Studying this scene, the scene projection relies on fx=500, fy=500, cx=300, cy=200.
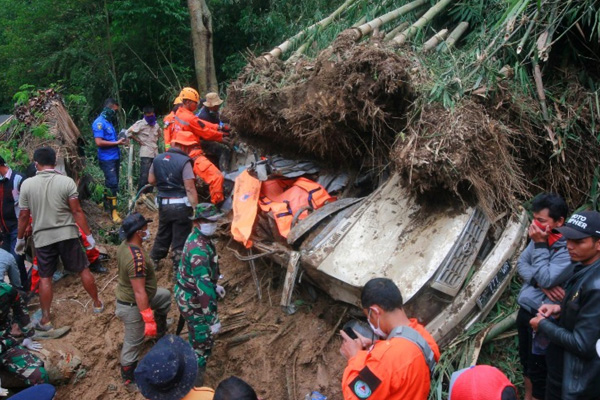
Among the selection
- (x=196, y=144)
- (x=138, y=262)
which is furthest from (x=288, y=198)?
(x=196, y=144)

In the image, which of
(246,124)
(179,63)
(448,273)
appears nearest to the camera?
(448,273)

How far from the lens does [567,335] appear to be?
267cm

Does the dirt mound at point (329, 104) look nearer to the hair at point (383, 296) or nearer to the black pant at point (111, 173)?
the hair at point (383, 296)

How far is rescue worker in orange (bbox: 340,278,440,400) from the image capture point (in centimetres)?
232

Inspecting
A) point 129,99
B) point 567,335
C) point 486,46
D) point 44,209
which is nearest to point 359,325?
point 567,335

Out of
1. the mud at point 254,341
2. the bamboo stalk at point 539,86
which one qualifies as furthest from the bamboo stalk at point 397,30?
the mud at point 254,341

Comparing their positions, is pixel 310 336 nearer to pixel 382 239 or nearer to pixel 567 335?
pixel 382 239

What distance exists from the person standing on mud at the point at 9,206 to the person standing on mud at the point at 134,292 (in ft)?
6.53

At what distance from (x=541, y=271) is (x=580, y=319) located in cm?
63

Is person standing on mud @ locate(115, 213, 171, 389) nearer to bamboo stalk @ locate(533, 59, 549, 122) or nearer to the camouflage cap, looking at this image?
the camouflage cap

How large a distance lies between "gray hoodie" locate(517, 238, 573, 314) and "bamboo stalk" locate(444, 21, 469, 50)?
2.82 metres

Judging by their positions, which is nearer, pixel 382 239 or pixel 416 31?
pixel 382 239

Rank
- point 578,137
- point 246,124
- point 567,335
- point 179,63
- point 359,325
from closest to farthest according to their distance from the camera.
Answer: point 567,335
point 359,325
point 578,137
point 246,124
point 179,63

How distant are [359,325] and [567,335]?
1804mm
